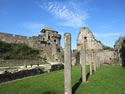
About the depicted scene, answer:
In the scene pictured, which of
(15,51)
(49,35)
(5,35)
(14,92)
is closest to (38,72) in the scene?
(14,92)

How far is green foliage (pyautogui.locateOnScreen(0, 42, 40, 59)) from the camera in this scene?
17.9m

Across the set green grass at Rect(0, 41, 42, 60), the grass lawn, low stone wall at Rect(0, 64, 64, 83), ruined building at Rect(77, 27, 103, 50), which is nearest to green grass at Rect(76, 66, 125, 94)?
the grass lawn

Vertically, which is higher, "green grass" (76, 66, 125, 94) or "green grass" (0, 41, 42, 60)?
"green grass" (0, 41, 42, 60)

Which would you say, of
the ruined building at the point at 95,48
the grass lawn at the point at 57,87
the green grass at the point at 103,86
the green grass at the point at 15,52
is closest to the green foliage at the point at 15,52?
the green grass at the point at 15,52

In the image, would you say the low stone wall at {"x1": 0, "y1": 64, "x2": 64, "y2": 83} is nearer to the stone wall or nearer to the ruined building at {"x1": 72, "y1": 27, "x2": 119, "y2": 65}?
the ruined building at {"x1": 72, "y1": 27, "x2": 119, "y2": 65}

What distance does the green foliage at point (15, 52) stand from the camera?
1788cm

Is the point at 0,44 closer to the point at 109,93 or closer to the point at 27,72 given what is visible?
the point at 27,72

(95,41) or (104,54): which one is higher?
(95,41)

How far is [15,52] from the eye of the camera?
1956 cm

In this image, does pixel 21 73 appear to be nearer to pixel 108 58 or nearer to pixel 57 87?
pixel 57 87

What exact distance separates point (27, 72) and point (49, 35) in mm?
29369

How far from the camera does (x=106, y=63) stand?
25062 millimetres

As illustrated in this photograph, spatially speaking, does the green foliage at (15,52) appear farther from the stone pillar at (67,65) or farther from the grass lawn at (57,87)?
the stone pillar at (67,65)

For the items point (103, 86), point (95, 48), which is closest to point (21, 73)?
point (103, 86)
